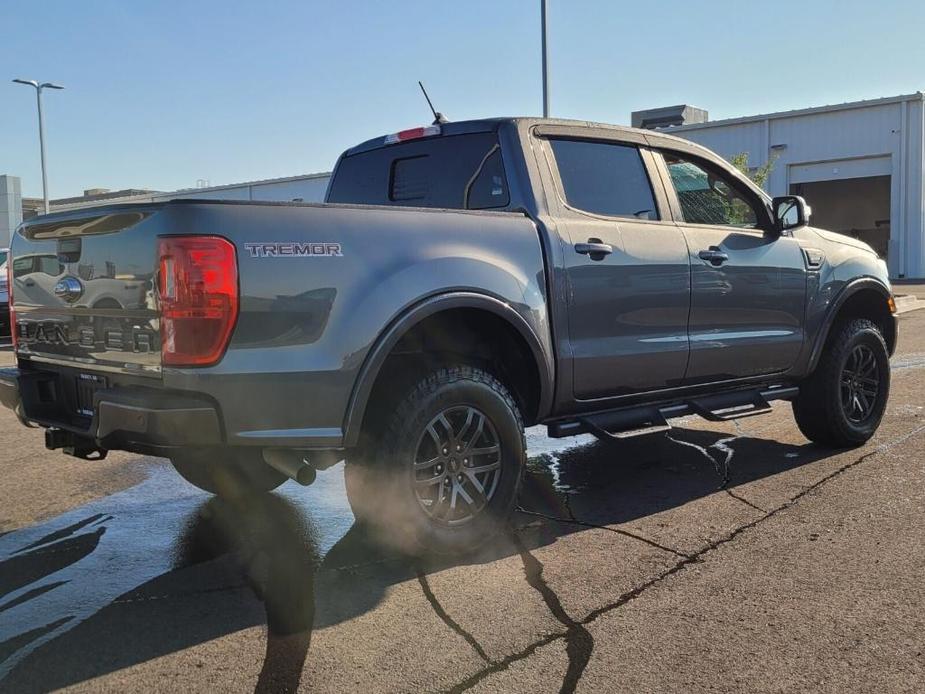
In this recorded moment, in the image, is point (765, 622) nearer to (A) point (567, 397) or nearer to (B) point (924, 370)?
(A) point (567, 397)

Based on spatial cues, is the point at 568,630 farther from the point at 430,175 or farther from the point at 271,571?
the point at 430,175

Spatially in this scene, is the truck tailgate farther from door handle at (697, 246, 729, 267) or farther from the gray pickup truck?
door handle at (697, 246, 729, 267)

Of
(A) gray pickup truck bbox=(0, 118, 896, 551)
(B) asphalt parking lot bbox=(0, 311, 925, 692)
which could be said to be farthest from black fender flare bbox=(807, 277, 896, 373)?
(B) asphalt parking lot bbox=(0, 311, 925, 692)

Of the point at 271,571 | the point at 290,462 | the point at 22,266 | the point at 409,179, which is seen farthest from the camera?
the point at 409,179

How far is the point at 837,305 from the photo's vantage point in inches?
230

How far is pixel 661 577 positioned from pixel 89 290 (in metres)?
2.59

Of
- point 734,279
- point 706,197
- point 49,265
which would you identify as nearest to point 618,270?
point 734,279

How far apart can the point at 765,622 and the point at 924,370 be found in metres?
7.66

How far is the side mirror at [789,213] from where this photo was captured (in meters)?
5.56

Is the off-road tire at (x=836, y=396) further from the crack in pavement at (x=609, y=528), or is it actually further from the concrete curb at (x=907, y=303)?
the concrete curb at (x=907, y=303)

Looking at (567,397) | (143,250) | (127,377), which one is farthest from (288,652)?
(567,397)

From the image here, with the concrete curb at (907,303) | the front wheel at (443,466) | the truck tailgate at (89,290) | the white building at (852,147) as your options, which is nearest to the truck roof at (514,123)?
the front wheel at (443,466)

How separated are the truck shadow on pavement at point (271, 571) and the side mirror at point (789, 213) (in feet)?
4.86

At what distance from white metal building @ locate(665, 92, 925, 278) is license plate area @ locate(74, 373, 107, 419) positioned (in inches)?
1356
